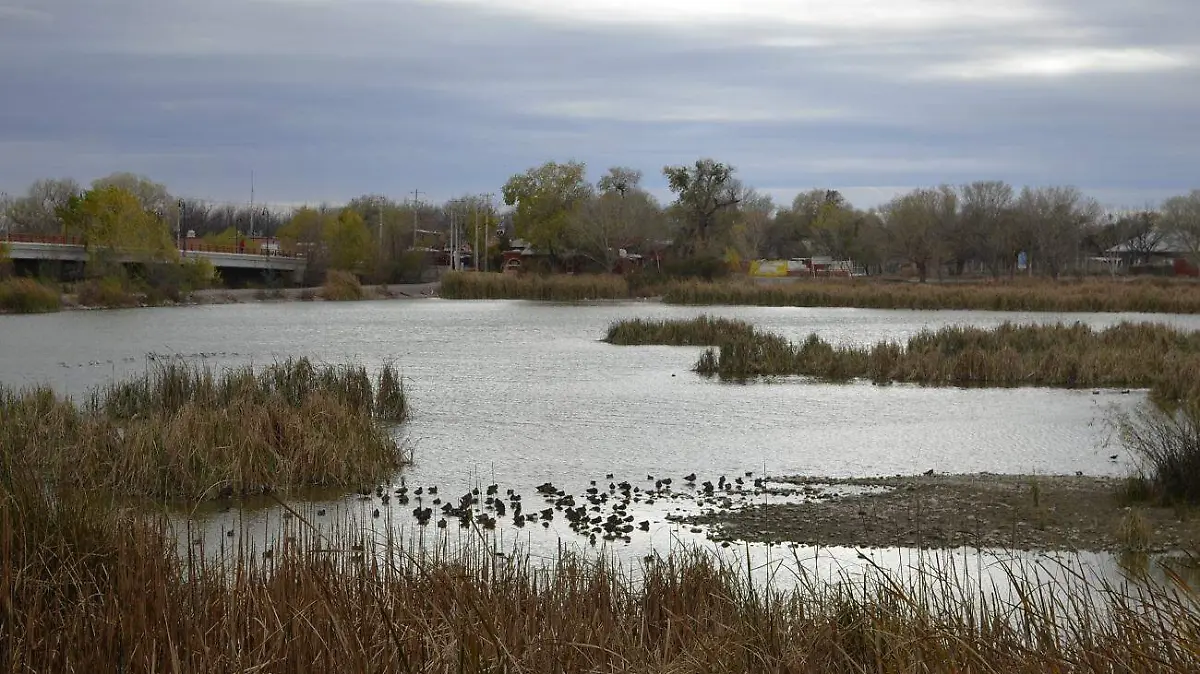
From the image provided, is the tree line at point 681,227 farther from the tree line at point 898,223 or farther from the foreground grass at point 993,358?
the foreground grass at point 993,358

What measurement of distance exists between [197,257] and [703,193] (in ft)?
134

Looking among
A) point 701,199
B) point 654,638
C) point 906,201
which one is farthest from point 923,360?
point 906,201

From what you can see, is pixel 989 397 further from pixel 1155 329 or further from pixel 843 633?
pixel 843 633

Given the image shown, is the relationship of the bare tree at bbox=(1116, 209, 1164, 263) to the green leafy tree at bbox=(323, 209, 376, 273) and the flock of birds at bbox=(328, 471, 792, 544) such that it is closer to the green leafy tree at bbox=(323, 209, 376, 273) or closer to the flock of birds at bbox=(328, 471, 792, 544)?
the green leafy tree at bbox=(323, 209, 376, 273)

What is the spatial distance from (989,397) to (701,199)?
251 ft

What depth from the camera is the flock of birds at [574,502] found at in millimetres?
12141

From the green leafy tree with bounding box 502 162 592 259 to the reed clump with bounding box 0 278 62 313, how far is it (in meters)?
54.3

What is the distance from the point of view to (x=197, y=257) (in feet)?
274

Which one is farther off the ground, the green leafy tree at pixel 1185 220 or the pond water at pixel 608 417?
the green leafy tree at pixel 1185 220

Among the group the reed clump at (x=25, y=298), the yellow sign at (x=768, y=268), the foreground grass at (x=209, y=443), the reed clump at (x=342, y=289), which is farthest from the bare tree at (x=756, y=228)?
the foreground grass at (x=209, y=443)

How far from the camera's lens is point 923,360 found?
2952 cm

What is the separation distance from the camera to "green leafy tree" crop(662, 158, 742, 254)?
101 metres

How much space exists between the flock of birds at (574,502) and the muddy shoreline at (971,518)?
0.81 meters

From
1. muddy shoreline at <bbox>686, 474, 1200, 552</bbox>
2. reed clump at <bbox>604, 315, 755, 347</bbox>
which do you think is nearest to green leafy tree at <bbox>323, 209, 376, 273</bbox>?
reed clump at <bbox>604, 315, 755, 347</bbox>
